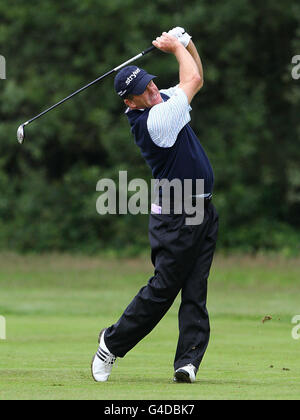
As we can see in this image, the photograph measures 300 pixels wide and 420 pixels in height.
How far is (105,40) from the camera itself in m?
24.8

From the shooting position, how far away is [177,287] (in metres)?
6.31

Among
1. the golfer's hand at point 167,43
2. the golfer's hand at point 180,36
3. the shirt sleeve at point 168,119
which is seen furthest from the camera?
the golfer's hand at point 180,36

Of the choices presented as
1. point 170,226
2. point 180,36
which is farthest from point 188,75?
point 170,226

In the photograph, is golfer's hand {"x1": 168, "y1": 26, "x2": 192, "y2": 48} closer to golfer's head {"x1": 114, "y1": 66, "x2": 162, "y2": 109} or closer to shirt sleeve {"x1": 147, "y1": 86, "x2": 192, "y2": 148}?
golfer's head {"x1": 114, "y1": 66, "x2": 162, "y2": 109}

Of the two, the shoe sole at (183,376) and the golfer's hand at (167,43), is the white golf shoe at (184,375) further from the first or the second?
the golfer's hand at (167,43)

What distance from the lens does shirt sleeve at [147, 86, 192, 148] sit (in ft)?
19.9

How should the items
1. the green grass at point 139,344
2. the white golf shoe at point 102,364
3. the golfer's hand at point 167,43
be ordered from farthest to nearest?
the golfer's hand at point 167,43
the white golf shoe at point 102,364
the green grass at point 139,344

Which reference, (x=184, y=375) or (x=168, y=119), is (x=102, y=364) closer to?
(x=184, y=375)

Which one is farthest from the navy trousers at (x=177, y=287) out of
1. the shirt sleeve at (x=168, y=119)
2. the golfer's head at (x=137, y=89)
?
the golfer's head at (x=137, y=89)

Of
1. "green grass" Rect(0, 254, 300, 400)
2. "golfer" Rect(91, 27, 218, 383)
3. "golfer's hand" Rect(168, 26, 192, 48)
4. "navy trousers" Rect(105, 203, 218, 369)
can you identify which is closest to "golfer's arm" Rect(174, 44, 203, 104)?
"golfer" Rect(91, 27, 218, 383)

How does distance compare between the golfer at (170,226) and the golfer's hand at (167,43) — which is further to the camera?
the golfer's hand at (167,43)

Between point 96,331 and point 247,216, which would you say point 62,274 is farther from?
point 96,331

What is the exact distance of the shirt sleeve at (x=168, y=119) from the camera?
6059 mm

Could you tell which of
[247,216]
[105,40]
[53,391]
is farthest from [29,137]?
[53,391]
